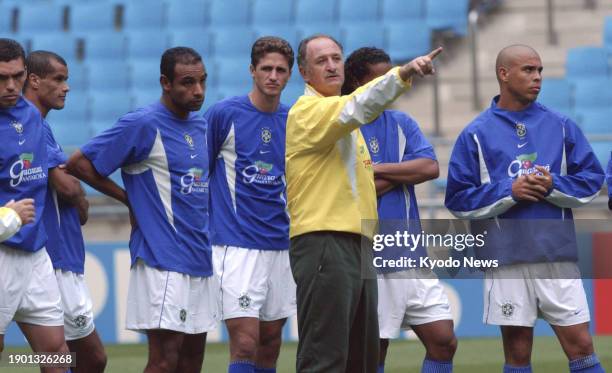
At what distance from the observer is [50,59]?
699 centimetres

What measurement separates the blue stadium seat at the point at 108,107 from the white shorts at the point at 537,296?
901 cm

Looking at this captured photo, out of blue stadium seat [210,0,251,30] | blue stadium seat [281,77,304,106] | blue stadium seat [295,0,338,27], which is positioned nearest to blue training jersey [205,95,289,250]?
blue stadium seat [281,77,304,106]

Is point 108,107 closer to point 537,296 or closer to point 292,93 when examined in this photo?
point 292,93

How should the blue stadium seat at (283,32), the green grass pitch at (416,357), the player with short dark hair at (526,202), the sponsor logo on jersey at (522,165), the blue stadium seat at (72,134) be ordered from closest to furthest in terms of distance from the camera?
the player with short dark hair at (526,202)
the sponsor logo on jersey at (522,165)
the green grass pitch at (416,357)
the blue stadium seat at (72,134)
the blue stadium seat at (283,32)

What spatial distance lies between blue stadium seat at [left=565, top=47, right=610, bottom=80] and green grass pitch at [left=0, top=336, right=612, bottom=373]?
156 inches

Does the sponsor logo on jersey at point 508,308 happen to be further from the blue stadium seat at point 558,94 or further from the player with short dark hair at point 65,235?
the blue stadium seat at point 558,94

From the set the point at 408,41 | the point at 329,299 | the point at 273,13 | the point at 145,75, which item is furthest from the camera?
the point at 273,13

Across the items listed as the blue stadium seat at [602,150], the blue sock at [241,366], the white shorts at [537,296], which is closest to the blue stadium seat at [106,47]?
the blue stadium seat at [602,150]

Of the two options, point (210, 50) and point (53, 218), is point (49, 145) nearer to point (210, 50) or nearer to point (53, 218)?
point (53, 218)

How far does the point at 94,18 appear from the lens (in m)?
16.9

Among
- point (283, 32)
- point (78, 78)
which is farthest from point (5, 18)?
point (283, 32)

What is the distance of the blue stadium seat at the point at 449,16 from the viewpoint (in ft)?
48.9

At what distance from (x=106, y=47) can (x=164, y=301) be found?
10299 mm

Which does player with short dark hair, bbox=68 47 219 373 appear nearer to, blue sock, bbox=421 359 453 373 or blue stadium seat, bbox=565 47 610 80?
blue sock, bbox=421 359 453 373
